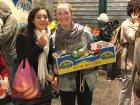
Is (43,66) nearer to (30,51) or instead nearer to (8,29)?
(30,51)

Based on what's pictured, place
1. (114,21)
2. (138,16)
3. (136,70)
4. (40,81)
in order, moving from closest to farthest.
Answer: (136,70) → (40,81) → (138,16) → (114,21)

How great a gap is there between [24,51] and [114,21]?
5.31 m

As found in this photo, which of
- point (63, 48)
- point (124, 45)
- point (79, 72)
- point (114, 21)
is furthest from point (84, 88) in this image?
point (114, 21)

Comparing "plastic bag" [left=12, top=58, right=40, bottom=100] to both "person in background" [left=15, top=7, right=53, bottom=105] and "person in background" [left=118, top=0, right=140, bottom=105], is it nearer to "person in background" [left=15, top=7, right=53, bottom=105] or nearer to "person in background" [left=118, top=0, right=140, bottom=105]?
"person in background" [left=15, top=7, right=53, bottom=105]

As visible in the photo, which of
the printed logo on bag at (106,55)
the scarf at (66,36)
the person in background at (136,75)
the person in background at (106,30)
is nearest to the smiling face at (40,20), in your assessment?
the scarf at (66,36)

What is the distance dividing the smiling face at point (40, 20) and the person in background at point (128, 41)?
4.64 feet

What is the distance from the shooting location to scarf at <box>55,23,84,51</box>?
452 cm

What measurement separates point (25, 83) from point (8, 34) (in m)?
1.43

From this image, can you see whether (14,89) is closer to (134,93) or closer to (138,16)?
(134,93)

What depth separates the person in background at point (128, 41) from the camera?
208 inches

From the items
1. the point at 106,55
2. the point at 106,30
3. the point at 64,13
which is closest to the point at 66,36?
the point at 64,13

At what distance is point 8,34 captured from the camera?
5445 mm

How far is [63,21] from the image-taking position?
4449 millimetres

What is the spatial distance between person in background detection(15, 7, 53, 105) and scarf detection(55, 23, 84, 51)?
194 millimetres
